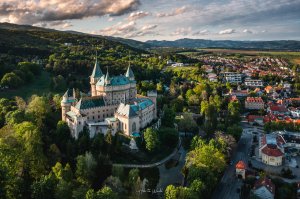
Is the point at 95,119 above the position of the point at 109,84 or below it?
below

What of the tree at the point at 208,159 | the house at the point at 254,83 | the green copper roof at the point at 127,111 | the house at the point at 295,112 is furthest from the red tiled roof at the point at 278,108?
the green copper roof at the point at 127,111

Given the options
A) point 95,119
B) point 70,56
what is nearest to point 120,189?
point 95,119

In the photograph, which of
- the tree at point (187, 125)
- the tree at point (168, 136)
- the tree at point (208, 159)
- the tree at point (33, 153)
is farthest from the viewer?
the tree at point (187, 125)

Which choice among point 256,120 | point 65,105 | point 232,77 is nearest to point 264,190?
point 256,120

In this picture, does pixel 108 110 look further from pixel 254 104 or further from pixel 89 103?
pixel 254 104

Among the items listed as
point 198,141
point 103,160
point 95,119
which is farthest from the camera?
point 95,119

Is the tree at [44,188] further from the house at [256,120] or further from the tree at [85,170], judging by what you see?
the house at [256,120]

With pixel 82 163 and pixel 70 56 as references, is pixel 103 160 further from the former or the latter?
pixel 70 56
